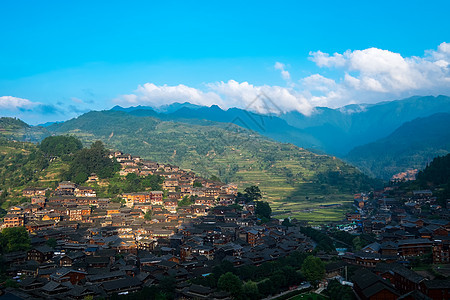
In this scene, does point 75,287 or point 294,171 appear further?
point 294,171

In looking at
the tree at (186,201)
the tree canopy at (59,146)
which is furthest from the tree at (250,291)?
the tree canopy at (59,146)

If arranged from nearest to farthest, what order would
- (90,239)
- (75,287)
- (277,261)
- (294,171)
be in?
(75,287)
(277,261)
(90,239)
(294,171)

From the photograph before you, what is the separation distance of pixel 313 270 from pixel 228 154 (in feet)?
259

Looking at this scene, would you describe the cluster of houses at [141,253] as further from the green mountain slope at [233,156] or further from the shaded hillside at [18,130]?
the shaded hillside at [18,130]

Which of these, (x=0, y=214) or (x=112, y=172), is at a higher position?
(x=112, y=172)

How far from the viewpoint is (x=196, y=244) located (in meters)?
40.3

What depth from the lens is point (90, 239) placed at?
4109 cm

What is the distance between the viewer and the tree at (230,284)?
1188 inches

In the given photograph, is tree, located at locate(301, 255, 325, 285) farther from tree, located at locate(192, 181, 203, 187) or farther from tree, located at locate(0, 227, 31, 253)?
tree, located at locate(192, 181, 203, 187)

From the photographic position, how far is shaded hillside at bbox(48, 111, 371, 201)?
89.2m

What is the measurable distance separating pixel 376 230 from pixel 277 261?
17431 millimetres

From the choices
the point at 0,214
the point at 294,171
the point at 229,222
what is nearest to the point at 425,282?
the point at 229,222

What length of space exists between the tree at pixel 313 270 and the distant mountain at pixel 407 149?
316 ft

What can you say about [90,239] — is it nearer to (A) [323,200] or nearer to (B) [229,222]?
(B) [229,222]
